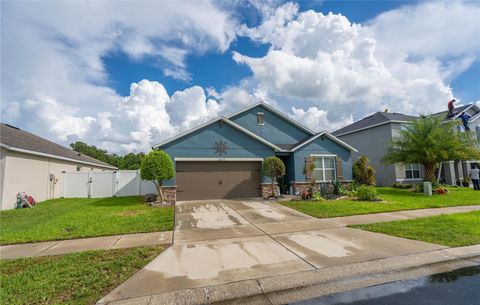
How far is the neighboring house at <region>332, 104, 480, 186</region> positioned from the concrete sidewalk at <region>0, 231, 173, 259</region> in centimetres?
1810

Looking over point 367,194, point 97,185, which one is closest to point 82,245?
point 97,185

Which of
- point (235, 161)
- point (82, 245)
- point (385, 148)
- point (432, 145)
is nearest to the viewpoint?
point (82, 245)

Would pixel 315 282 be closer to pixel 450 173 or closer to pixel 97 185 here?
pixel 97 185

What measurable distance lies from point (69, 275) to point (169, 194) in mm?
8353

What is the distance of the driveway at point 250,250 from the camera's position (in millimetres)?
3883

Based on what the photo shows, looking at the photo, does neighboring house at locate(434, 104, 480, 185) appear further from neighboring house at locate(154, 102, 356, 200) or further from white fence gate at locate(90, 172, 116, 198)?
white fence gate at locate(90, 172, 116, 198)

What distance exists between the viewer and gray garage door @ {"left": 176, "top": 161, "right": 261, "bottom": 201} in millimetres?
13070

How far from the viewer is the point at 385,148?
20.0m

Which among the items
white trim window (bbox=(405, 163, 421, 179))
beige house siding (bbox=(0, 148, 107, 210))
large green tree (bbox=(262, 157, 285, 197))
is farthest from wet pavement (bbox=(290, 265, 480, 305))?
white trim window (bbox=(405, 163, 421, 179))

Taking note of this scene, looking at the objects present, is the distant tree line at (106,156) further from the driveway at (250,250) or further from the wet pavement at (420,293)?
the wet pavement at (420,293)

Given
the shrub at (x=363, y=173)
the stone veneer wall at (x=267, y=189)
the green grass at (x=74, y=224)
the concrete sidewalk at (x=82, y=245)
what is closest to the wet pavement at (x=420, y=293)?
the concrete sidewalk at (x=82, y=245)

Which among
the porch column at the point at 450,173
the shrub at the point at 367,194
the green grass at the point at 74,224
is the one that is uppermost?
the porch column at the point at 450,173

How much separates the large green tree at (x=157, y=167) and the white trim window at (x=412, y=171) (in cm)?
1913

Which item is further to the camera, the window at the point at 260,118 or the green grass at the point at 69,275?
the window at the point at 260,118
